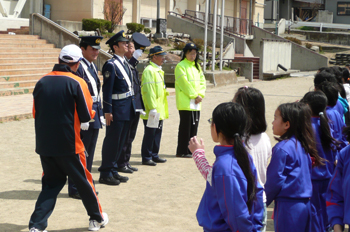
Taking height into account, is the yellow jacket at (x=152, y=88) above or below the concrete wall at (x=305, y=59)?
below

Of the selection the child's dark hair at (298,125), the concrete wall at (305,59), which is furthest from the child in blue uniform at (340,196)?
the concrete wall at (305,59)

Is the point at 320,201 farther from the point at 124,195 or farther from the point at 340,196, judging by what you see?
the point at 124,195

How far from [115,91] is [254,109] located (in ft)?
10.1

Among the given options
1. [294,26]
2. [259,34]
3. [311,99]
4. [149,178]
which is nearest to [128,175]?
[149,178]

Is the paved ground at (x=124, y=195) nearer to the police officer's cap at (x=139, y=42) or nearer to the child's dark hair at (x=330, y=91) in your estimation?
the police officer's cap at (x=139, y=42)

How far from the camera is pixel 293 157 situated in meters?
3.37

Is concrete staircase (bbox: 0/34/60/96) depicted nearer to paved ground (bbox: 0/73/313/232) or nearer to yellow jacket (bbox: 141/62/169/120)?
paved ground (bbox: 0/73/313/232)

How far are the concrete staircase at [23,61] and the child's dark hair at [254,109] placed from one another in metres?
12.0

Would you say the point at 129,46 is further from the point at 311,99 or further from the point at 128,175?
the point at 311,99

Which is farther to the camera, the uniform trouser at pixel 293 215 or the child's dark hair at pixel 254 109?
the child's dark hair at pixel 254 109

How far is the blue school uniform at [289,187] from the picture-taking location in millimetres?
3336

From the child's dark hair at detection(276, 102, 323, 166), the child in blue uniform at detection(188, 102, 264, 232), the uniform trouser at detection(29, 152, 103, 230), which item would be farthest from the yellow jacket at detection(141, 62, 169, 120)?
the child in blue uniform at detection(188, 102, 264, 232)

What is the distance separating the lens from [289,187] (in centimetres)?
336

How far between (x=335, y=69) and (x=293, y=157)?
12.8ft
